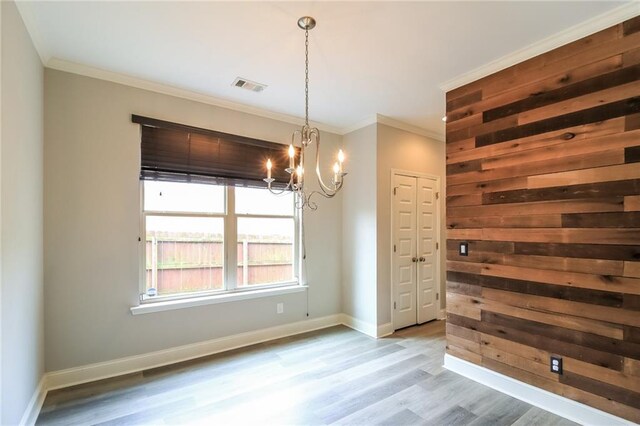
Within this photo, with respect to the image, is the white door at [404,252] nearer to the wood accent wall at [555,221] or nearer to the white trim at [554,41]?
the wood accent wall at [555,221]

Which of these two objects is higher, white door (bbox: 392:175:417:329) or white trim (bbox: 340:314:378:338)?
white door (bbox: 392:175:417:329)

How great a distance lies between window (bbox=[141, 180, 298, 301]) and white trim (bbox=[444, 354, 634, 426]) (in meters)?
2.24

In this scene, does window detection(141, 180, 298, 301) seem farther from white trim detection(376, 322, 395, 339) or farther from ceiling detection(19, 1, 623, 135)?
white trim detection(376, 322, 395, 339)

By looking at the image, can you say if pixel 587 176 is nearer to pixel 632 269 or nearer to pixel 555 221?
pixel 555 221

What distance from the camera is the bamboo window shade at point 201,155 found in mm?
3129

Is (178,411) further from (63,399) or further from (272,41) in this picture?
(272,41)

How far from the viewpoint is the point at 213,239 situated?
354 cm

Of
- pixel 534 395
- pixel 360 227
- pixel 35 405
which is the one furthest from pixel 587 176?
pixel 35 405

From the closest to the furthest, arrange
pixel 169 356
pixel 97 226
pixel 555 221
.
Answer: pixel 555 221, pixel 97 226, pixel 169 356

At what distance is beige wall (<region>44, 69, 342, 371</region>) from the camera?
2652mm

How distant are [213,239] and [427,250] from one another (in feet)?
10.0

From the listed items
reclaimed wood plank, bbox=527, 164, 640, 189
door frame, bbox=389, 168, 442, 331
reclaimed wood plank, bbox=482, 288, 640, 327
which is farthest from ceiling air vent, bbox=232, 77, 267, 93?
reclaimed wood plank, bbox=482, 288, 640, 327

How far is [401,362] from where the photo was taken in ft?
10.5

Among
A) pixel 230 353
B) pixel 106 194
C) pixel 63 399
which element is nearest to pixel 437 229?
pixel 230 353
